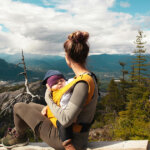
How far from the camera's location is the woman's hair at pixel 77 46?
2090 millimetres

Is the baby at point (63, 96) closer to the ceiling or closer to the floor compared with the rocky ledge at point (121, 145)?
closer to the ceiling

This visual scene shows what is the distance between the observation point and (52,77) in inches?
93.7

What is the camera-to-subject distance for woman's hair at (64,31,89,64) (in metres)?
2.09

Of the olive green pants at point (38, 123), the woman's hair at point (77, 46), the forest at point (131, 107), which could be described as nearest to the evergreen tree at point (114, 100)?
the forest at point (131, 107)

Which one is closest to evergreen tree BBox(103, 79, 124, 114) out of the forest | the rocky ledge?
the forest

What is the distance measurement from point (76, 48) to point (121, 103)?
30796mm

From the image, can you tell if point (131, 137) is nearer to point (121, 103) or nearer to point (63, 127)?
point (63, 127)

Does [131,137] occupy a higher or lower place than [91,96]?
lower

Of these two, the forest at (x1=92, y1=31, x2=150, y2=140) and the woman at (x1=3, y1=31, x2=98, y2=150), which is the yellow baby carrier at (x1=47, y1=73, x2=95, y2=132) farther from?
the forest at (x1=92, y1=31, x2=150, y2=140)

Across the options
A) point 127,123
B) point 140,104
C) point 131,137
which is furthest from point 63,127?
point 140,104

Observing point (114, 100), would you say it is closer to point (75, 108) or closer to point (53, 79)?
point (53, 79)

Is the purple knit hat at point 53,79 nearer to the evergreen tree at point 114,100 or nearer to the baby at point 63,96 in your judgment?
the baby at point 63,96

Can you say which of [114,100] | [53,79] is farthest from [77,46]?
[114,100]

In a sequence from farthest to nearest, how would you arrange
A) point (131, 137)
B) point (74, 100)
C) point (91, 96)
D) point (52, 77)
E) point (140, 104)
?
1. point (140, 104)
2. point (131, 137)
3. point (52, 77)
4. point (91, 96)
5. point (74, 100)
